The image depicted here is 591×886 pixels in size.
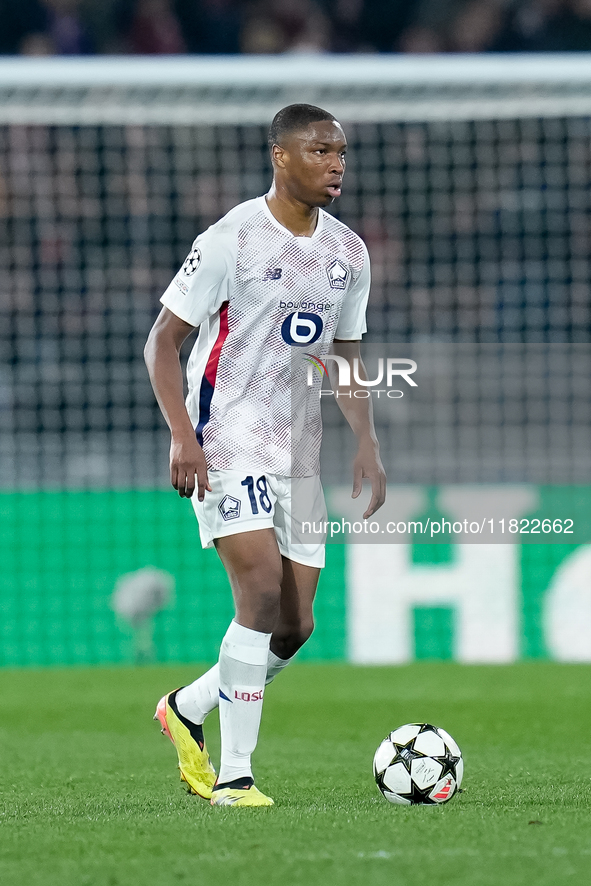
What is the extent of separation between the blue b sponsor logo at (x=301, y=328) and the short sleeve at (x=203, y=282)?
0.22m

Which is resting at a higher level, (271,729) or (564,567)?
(564,567)

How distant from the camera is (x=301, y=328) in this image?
4180 millimetres

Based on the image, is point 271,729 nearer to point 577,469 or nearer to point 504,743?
point 504,743

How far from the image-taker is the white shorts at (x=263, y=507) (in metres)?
3.97

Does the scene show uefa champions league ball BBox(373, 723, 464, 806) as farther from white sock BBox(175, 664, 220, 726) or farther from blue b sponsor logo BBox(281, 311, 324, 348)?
blue b sponsor logo BBox(281, 311, 324, 348)

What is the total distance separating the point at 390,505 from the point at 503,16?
7.21 meters

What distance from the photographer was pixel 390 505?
26.3 ft

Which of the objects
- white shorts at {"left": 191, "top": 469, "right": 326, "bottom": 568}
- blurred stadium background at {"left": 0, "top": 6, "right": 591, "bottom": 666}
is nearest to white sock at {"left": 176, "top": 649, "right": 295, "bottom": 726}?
white shorts at {"left": 191, "top": 469, "right": 326, "bottom": 568}

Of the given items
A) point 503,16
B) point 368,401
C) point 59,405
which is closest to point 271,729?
point 368,401

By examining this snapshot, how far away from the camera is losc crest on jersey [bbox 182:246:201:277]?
159 inches

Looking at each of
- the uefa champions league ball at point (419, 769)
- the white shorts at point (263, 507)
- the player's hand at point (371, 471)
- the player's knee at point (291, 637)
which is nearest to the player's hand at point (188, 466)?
the white shorts at point (263, 507)

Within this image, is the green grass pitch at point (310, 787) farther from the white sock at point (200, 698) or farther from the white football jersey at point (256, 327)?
the white football jersey at point (256, 327)

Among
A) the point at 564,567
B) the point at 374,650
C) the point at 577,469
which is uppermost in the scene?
the point at 577,469

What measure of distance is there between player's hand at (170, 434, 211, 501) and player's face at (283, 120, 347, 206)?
87 centimetres
